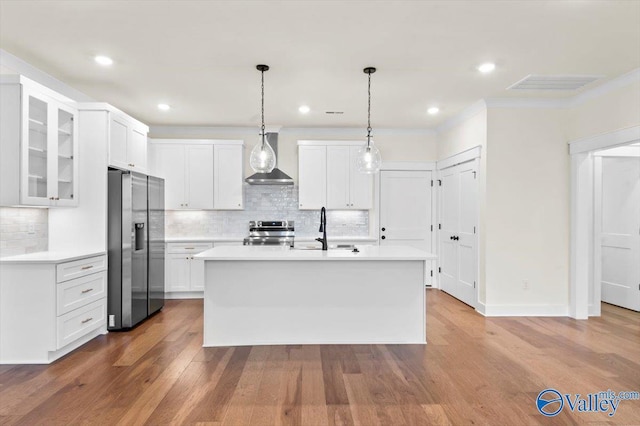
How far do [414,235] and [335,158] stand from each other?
188 centimetres

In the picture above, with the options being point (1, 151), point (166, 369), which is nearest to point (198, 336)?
point (166, 369)

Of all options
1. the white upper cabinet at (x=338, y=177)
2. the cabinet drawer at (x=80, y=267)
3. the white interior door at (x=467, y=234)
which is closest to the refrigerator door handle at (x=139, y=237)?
the cabinet drawer at (x=80, y=267)

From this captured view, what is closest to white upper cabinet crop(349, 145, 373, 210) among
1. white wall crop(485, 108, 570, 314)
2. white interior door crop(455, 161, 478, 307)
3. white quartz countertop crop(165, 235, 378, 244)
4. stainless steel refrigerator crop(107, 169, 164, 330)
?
white quartz countertop crop(165, 235, 378, 244)

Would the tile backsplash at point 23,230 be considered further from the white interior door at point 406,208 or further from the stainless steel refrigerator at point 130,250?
the white interior door at point 406,208

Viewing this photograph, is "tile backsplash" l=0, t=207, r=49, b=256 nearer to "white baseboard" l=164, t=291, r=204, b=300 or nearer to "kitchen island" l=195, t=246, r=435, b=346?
"kitchen island" l=195, t=246, r=435, b=346

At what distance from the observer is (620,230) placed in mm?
5324

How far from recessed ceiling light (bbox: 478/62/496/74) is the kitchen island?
6.29 feet

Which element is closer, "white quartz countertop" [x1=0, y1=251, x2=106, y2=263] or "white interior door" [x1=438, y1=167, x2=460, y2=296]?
"white quartz countertop" [x1=0, y1=251, x2=106, y2=263]

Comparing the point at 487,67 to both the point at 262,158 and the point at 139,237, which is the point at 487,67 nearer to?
the point at 262,158

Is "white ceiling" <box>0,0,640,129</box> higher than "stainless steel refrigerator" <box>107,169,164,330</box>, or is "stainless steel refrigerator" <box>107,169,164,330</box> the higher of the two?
"white ceiling" <box>0,0,640,129</box>

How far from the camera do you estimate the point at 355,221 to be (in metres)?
6.48

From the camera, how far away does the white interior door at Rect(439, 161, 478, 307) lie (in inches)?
203

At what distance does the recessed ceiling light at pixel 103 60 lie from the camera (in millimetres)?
3510

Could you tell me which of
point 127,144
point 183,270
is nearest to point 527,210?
point 183,270
